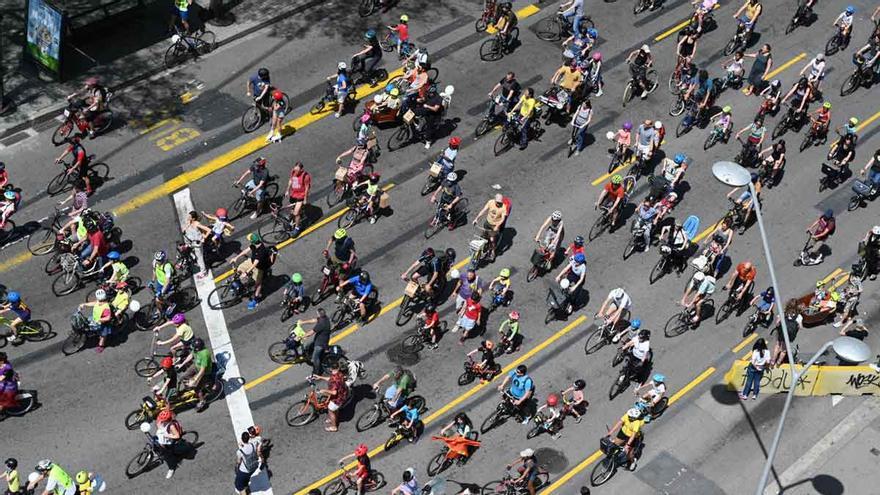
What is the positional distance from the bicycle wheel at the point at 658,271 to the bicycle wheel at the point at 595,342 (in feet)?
8.66

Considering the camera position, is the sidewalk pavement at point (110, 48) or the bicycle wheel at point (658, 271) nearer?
the bicycle wheel at point (658, 271)

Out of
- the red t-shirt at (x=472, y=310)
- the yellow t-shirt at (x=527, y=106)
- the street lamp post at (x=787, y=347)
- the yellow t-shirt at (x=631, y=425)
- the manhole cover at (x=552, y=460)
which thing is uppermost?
the street lamp post at (x=787, y=347)

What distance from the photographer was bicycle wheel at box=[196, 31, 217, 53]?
37406mm

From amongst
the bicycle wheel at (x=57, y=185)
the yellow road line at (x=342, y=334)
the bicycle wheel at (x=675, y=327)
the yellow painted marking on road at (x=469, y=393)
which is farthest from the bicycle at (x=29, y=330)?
the bicycle wheel at (x=675, y=327)

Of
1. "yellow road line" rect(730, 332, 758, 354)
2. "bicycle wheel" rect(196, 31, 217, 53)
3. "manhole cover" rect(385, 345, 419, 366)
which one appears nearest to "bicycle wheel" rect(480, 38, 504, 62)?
"bicycle wheel" rect(196, 31, 217, 53)

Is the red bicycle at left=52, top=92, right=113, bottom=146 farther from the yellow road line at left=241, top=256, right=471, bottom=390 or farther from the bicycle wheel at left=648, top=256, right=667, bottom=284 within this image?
the bicycle wheel at left=648, top=256, right=667, bottom=284

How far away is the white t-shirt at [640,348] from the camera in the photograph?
26.9 m

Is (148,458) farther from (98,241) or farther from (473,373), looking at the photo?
(473,373)

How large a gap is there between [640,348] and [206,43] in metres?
19.0

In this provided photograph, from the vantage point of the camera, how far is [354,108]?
35.3 m

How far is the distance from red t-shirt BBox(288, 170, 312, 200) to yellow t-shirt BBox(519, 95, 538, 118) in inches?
275

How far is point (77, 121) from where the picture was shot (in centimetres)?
3356

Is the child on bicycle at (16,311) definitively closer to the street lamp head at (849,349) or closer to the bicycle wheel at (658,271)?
the bicycle wheel at (658,271)

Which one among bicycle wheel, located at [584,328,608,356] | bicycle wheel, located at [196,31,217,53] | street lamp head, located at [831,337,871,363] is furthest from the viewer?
bicycle wheel, located at [196,31,217,53]
